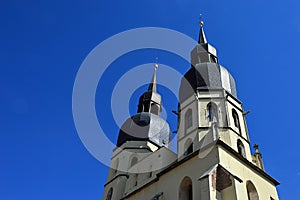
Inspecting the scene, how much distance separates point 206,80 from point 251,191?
26.2ft

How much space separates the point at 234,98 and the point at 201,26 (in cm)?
1237

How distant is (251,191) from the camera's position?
16859 mm

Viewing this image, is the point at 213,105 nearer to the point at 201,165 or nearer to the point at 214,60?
the point at 201,165

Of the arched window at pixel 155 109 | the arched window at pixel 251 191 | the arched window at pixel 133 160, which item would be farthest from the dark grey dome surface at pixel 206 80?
the arched window at pixel 155 109

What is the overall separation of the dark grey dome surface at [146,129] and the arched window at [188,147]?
659 centimetres

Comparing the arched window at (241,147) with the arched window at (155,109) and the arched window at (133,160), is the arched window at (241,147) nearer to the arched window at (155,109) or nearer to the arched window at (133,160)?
the arched window at (133,160)

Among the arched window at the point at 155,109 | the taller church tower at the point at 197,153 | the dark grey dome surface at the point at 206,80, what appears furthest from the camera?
the arched window at the point at 155,109

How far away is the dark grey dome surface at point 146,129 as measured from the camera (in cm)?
2597

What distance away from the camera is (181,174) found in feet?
56.9

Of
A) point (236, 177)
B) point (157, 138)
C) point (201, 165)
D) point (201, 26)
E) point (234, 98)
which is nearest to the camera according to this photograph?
point (236, 177)

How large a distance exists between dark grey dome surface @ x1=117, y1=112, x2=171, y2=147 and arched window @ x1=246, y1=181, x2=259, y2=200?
395 inches

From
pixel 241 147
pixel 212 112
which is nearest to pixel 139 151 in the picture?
pixel 212 112

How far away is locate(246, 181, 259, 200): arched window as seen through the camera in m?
16.7

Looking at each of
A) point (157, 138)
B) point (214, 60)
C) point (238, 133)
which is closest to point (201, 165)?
point (238, 133)
